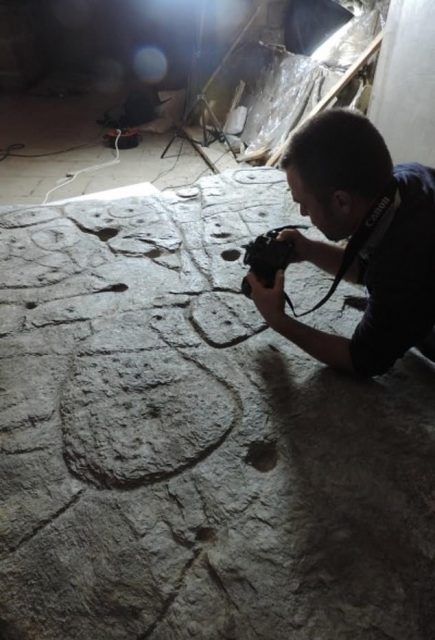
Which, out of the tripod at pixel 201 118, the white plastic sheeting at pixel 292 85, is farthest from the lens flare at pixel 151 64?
the white plastic sheeting at pixel 292 85

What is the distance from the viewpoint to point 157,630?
1.07 meters

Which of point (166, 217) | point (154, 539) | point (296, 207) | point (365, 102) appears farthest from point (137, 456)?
point (365, 102)

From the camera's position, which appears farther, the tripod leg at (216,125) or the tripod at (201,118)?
the tripod at (201,118)

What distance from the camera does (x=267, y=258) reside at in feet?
5.43

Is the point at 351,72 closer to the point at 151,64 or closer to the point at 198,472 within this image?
the point at 198,472

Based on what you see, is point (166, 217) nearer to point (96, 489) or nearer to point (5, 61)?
point (96, 489)

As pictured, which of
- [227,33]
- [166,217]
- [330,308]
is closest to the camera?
[330,308]

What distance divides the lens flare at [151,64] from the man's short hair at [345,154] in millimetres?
8228

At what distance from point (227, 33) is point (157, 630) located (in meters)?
7.45

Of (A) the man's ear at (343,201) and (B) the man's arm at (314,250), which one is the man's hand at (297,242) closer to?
(B) the man's arm at (314,250)

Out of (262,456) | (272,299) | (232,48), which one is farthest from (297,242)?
(232,48)

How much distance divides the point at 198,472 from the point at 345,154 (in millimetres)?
1077

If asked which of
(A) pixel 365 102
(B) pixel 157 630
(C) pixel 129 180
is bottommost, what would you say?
(C) pixel 129 180

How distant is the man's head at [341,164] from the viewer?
128cm
